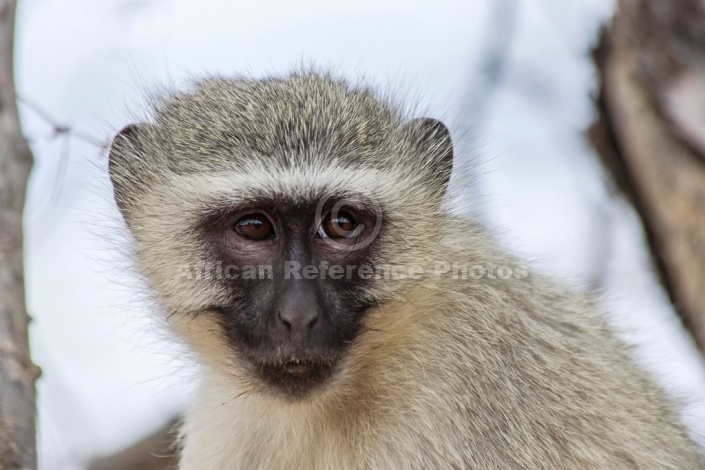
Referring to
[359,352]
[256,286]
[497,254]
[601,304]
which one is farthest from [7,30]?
[601,304]

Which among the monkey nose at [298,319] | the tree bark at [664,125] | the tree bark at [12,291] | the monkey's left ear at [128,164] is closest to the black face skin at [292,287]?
the monkey nose at [298,319]

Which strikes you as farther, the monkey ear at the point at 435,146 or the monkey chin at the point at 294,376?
the monkey ear at the point at 435,146

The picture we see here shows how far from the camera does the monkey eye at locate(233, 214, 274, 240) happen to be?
11.6 feet

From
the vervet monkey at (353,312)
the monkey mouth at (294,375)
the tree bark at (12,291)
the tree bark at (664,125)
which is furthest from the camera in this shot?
the tree bark at (664,125)

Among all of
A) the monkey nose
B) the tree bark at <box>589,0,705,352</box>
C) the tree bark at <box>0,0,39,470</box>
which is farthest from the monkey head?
the tree bark at <box>589,0,705,352</box>

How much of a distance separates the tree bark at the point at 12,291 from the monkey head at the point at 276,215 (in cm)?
71

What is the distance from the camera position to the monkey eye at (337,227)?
3.53 meters

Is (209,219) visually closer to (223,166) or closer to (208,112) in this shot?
(223,166)

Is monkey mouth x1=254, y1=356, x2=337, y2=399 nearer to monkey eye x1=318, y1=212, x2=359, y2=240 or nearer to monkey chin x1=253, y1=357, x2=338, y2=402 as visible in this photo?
monkey chin x1=253, y1=357, x2=338, y2=402

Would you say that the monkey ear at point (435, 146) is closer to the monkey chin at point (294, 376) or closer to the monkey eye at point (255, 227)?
the monkey eye at point (255, 227)

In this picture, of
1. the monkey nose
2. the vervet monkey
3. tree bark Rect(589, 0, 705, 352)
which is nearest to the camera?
the monkey nose

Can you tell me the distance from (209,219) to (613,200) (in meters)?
3.43

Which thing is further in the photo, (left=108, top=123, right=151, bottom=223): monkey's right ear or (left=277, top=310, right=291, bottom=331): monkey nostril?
(left=108, top=123, right=151, bottom=223): monkey's right ear

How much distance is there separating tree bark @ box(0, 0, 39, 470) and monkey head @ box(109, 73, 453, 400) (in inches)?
27.9
